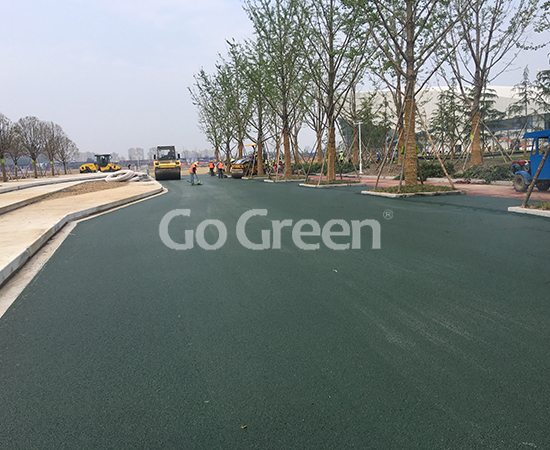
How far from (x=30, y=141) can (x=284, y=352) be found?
54.0 m

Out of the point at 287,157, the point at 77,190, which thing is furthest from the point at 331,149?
the point at 77,190

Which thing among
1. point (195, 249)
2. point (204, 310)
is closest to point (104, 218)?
point (195, 249)

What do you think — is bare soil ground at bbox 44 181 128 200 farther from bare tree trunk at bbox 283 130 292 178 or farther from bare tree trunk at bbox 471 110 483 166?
bare tree trunk at bbox 471 110 483 166

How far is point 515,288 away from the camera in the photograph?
4.93 m

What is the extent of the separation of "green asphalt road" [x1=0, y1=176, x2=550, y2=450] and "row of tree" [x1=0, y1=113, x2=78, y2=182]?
37.9 meters

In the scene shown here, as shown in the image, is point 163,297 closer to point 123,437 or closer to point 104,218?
point 123,437

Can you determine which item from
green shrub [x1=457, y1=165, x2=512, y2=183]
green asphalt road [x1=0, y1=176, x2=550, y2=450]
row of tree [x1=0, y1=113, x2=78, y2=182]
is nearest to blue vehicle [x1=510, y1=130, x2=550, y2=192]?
green shrub [x1=457, y1=165, x2=512, y2=183]

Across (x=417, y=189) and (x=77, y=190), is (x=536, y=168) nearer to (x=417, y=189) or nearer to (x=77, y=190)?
(x=417, y=189)

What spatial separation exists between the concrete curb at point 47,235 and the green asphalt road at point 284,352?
1.66 feet

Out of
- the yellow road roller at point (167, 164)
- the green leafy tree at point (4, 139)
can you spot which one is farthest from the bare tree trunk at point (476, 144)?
the green leafy tree at point (4, 139)

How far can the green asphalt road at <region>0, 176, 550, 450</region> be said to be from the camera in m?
2.56

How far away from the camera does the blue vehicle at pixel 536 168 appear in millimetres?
13688

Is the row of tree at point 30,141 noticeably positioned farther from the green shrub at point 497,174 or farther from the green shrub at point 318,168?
the green shrub at point 497,174

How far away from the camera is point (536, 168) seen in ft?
46.4
